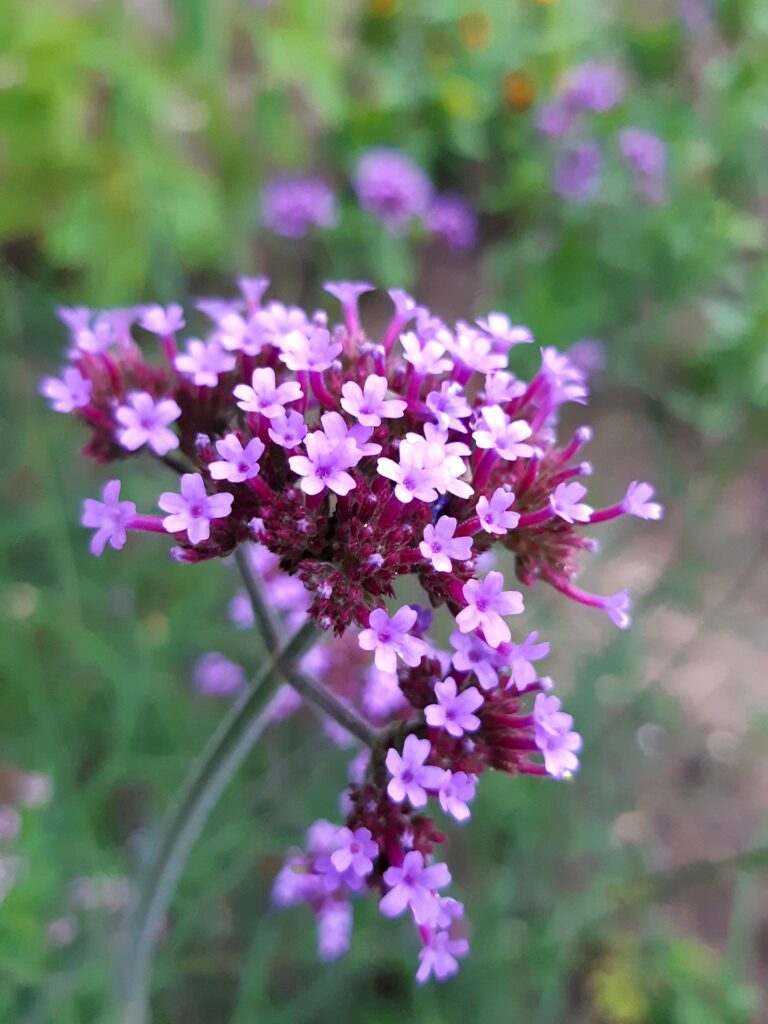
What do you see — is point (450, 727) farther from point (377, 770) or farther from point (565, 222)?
point (565, 222)

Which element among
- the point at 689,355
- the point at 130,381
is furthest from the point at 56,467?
the point at 689,355

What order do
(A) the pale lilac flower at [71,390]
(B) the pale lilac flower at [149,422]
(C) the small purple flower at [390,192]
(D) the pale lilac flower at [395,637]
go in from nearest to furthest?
1. (D) the pale lilac flower at [395,637]
2. (B) the pale lilac flower at [149,422]
3. (A) the pale lilac flower at [71,390]
4. (C) the small purple flower at [390,192]

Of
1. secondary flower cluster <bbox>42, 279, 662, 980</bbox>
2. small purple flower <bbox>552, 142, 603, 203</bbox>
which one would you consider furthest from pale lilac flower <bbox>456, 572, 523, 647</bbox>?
small purple flower <bbox>552, 142, 603, 203</bbox>

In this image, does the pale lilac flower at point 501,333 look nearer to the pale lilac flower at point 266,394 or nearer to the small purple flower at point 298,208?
the pale lilac flower at point 266,394

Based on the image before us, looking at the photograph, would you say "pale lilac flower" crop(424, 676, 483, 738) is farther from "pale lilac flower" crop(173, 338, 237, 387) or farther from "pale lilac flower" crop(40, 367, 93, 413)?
"pale lilac flower" crop(40, 367, 93, 413)

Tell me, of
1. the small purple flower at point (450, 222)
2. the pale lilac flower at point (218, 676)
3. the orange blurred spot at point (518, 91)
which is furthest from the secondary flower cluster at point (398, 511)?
the orange blurred spot at point (518, 91)
